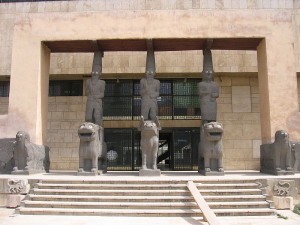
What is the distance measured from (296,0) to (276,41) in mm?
4604

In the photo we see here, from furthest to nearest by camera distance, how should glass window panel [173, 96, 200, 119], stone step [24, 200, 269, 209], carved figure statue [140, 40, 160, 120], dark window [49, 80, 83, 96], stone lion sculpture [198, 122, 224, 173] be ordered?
dark window [49, 80, 83, 96] < glass window panel [173, 96, 200, 119] < carved figure statue [140, 40, 160, 120] < stone lion sculpture [198, 122, 224, 173] < stone step [24, 200, 269, 209]

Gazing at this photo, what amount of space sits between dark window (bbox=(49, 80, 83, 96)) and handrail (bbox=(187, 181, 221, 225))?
28.7 ft

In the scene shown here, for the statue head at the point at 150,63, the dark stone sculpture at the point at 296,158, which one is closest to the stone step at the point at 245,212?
the dark stone sculpture at the point at 296,158

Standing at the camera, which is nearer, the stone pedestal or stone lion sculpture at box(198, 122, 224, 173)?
the stone pedestal

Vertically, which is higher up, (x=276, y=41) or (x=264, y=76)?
(x=276, y=41)

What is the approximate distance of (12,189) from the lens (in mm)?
8320

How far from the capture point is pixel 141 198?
759 cm

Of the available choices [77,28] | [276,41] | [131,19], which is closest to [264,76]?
[276,41]

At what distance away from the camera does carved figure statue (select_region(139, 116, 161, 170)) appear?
32.6 feet

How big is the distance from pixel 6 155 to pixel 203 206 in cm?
654

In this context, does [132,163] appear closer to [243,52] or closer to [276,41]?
[243,52]

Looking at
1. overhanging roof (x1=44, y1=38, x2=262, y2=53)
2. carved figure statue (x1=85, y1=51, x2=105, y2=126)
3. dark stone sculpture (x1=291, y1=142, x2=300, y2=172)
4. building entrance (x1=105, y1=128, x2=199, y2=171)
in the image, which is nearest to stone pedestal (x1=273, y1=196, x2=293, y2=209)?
dark stone sculpture (x1=291, y1=142, x2=300, y2=172)

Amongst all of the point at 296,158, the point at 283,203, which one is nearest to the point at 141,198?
the point at 283,203

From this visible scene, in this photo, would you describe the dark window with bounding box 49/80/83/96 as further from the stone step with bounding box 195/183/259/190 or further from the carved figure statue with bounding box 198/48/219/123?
the stone step with bounding box 195/183/259/190
